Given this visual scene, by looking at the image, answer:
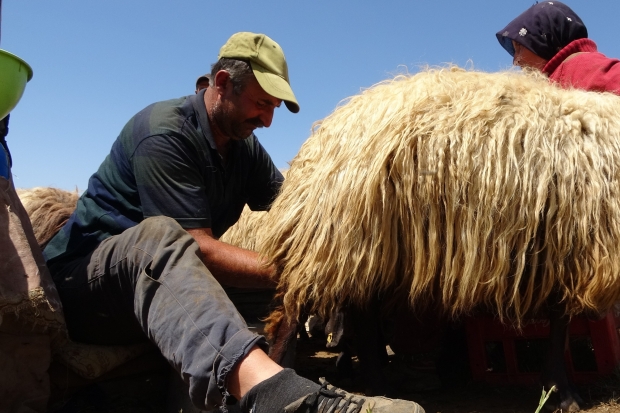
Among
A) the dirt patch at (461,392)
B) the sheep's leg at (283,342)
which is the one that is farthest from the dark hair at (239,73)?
the dirt patch at (461,392)

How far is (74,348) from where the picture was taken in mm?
2566

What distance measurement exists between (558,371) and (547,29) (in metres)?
2.31

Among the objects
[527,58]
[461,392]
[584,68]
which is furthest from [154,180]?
[527,58]

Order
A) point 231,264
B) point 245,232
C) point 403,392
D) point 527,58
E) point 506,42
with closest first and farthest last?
1. point 231,264
2. point 403,392
3. point 527,58
4. point 506,42
5. point 245,232

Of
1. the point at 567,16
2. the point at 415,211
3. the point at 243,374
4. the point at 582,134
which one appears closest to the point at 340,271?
the point at 415,211

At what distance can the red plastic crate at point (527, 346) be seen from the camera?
291cm

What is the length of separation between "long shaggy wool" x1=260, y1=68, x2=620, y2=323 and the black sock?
764 mm

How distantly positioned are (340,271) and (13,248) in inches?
49.8

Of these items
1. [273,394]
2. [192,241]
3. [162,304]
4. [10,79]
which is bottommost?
[273,394]

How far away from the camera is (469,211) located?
2.53 metres

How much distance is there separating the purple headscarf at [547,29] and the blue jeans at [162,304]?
9.26 feet

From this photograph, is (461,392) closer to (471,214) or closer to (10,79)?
(471,214)

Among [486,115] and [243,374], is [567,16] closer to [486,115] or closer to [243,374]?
[486,115]

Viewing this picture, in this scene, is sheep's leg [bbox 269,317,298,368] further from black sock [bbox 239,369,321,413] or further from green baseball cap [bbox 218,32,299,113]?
green baseball cap [bbox 218,32,299,113]
